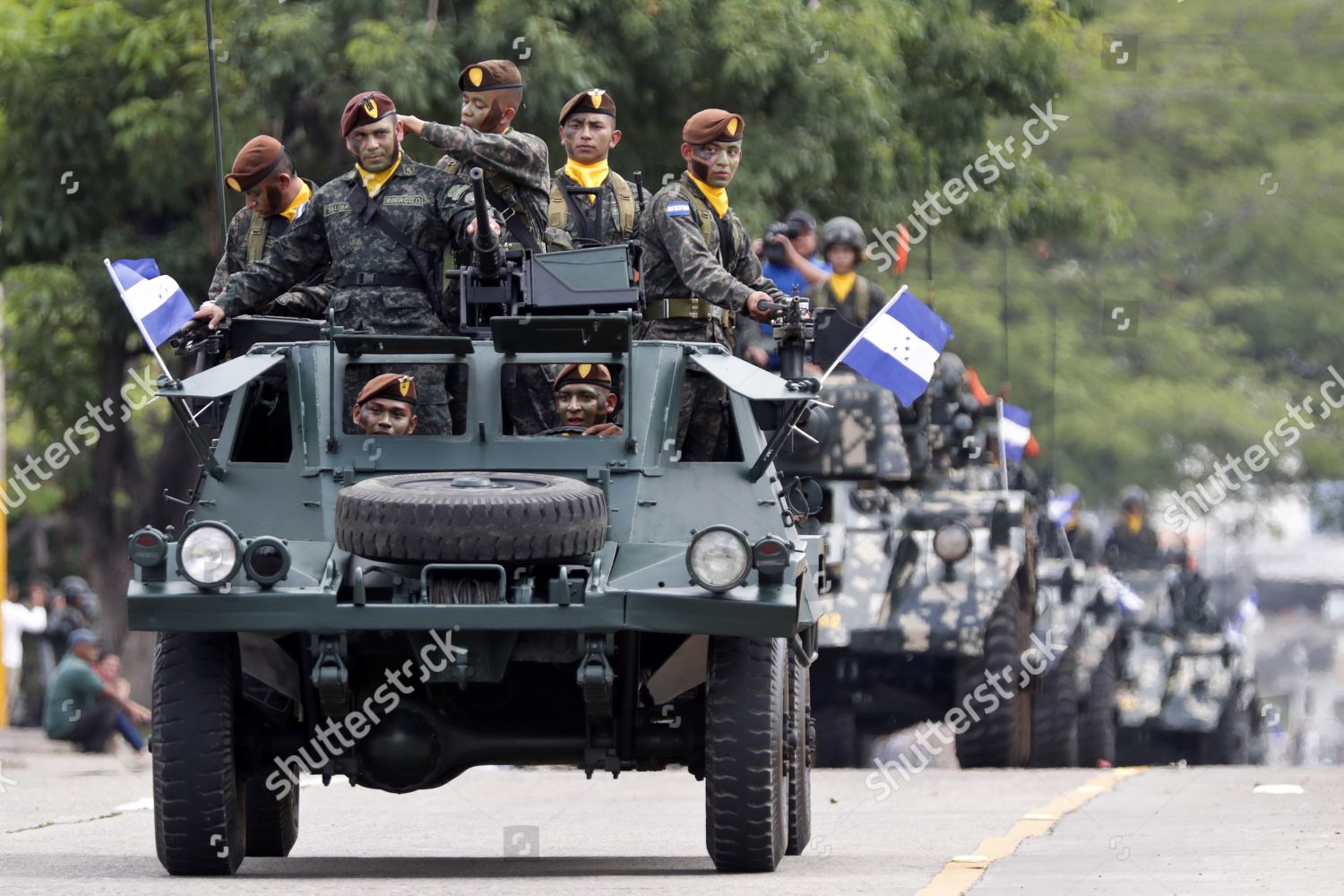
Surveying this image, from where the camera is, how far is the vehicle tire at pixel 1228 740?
2444 cm

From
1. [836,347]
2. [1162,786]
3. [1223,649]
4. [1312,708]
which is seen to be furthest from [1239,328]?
[836,347]

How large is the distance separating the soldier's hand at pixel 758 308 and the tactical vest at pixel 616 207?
100 cm

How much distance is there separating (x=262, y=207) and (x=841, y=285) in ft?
20.4

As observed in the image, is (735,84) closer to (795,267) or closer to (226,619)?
(795,267)

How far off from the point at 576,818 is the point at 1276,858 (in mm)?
4070

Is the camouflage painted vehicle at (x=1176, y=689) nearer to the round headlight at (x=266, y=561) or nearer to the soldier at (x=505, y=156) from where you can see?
the soldier at (x=505, y=156)

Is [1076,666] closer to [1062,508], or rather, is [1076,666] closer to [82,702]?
[1062,508]

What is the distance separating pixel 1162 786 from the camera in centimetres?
1557

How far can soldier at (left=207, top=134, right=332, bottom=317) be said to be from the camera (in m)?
12.3

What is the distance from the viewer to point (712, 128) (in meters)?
12.1

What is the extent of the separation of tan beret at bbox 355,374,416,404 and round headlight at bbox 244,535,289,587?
109cm

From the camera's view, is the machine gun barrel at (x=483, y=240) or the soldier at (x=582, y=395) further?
the soldier at (x=582, y=395)

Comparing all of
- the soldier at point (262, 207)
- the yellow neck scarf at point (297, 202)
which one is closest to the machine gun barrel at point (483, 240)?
the soldier at point (262, 207)

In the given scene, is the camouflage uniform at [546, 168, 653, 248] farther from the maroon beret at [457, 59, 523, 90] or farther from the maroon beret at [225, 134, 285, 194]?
the maroon beret at [225, 134, 285, 194]
